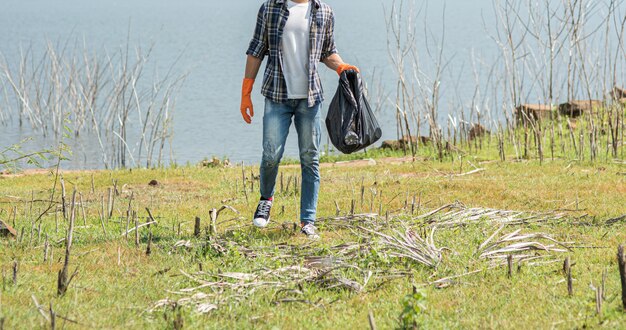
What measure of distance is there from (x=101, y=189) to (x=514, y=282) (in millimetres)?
5694

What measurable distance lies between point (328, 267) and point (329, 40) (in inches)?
74.2

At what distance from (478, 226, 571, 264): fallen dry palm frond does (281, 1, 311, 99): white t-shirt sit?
1.62m

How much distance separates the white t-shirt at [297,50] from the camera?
6223mm

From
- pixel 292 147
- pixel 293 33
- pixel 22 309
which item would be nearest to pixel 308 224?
pixel 293 33

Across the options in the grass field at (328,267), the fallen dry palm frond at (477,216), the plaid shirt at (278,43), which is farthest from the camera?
the fallen dry palm frond at (477,216)

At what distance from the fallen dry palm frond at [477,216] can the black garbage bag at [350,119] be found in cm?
81

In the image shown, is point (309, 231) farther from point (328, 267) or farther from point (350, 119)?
point (328, 267)

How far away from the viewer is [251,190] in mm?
9008

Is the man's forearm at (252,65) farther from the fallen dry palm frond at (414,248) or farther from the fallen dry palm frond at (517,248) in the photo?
the fallen dry palm frond at (517,248)

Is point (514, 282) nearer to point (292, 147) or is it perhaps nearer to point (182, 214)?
point (182, 214)

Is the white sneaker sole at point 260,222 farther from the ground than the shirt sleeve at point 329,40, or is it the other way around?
the shirt sleeve at point 329,40

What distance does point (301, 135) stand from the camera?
6.32 m

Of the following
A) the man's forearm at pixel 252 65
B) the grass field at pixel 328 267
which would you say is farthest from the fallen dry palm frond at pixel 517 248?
the man's forearm at pixel 252 65

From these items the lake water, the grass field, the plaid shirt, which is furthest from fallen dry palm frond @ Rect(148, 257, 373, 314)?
the lake water
